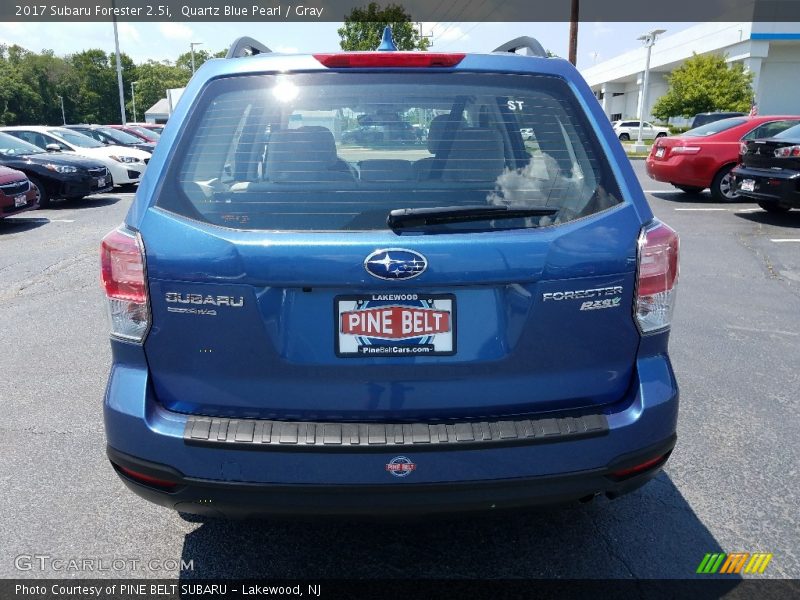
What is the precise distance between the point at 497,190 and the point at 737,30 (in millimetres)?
49660

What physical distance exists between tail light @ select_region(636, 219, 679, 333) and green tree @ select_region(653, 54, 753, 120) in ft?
130

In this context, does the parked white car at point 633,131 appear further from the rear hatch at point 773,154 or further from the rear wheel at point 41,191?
the rear wheel at point 41,191

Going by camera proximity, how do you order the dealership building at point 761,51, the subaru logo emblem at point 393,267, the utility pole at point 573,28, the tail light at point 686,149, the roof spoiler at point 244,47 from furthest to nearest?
1. the dealership building at point 761,51
2. the utility pole at point 573,28
3. the tail light at point 686,149
4. the roof spoiler at point 244,47
5. the subaru logo emblem at point 393,267

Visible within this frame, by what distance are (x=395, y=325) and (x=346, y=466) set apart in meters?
0.45

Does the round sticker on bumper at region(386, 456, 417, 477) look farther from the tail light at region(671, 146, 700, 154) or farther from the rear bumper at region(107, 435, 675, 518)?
the tail light at region(671, 146, 700, 154)

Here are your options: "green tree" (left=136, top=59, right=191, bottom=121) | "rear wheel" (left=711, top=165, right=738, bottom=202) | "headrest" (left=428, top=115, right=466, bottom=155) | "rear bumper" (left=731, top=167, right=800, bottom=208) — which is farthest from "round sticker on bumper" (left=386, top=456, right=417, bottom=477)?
"green tree" (left=136, top=59, right=191, bottom=121)

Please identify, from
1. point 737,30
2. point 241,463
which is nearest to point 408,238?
point 241,463

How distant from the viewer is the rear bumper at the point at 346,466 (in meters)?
2.06

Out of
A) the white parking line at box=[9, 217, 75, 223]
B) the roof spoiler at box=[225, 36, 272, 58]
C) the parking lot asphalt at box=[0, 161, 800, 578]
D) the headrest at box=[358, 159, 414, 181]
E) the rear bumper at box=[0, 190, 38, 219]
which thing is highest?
the roof spoiler at box=[225, 36, 272, 58]

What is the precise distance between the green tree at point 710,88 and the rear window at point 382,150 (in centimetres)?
3952

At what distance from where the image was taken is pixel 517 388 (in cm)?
215

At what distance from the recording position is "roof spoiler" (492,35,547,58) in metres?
2.78
